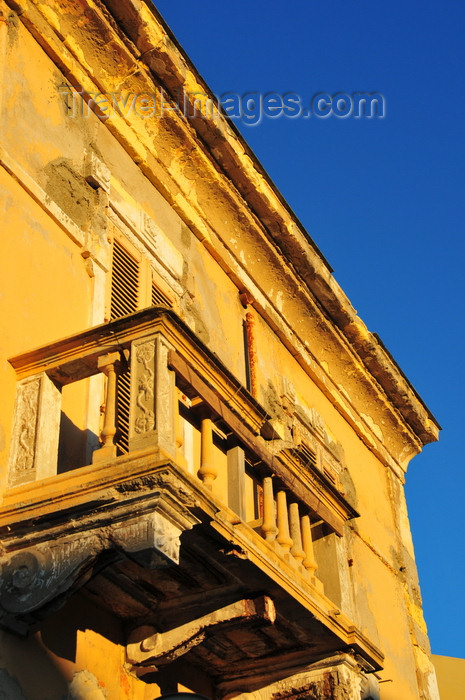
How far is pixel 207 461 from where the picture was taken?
18.5 feet

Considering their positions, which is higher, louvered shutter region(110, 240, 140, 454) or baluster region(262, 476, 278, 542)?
louvered shutter region(110, 240, 140, 454)

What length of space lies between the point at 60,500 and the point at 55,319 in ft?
5.04

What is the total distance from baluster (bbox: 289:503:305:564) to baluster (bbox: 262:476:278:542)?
32cm

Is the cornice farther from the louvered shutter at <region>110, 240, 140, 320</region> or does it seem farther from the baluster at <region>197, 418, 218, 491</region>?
the baluster at <region>197, 418, 218, 491</region>

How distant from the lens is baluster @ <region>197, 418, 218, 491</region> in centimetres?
559

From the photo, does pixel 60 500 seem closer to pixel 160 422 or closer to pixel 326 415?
pixel 160 422

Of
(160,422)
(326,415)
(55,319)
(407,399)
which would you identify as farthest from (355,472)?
(160,422)

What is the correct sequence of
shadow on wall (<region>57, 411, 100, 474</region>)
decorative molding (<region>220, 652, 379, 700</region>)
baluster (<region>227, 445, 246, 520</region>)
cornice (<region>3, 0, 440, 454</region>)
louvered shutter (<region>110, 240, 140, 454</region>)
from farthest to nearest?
1. cornice (<region>3, 0, 440, 454</region>)
2. louvered shutter (<region>110, 240, 140, 454</region>)
3. decorative molding (<region>220, 652, 379, 700</region>)
4. baluster (<region>227, 445, 246, 520</region>)
5. shadow on wall (<region>57, 411, 100, 474</region>)

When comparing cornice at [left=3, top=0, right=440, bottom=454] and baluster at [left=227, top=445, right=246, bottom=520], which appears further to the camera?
cornice at [left=3, top=0, right=440, bottom=454]

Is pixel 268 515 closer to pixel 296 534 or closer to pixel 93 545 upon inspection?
pixel 296 534

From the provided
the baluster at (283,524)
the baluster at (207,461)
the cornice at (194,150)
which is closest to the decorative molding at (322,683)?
the baluster at (283,524)

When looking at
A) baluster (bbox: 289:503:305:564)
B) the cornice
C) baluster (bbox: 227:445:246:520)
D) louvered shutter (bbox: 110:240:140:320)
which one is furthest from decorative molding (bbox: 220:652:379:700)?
the cornice

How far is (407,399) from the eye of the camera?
39.7ft

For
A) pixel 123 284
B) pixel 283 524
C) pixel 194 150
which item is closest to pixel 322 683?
pixel 283 524
